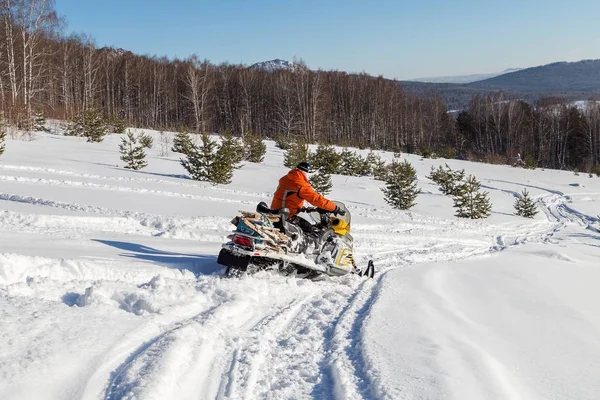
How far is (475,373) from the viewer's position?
12.4ft

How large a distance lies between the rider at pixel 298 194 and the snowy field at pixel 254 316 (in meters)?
1.11

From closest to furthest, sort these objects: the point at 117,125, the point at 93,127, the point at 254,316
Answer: the point at 254,316, the point at 93,127, the point at 117,125

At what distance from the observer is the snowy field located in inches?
Result: 137

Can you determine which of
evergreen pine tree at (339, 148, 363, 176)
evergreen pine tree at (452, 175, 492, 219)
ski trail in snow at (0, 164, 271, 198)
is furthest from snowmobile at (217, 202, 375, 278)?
evergreen pine tree at (339, 148, 363, 176)

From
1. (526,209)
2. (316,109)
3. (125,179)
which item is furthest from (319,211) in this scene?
(316,109)

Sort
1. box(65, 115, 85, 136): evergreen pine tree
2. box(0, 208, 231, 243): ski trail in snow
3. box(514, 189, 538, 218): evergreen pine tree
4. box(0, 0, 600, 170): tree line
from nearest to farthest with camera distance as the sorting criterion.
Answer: box(0, 208, 231, 243): ski trail in snow
box(514, 189, 538, 218): evergreen pine tree
box(65, 115, 85, 136): evergreen pine tree
box(0, 0, 600, 170): tree line

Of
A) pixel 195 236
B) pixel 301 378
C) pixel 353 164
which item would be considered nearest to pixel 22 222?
pixel 195 236

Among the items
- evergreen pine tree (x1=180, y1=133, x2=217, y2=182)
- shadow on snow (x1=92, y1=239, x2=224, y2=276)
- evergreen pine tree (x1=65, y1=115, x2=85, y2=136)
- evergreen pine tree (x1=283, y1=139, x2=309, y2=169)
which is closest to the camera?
shadow on snow (x1=92, y1=239, x2=224, y2=276)

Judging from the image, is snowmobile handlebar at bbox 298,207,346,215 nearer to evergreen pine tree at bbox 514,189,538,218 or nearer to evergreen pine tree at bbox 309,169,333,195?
evergreen pine tree at bbox 309,169,333,195

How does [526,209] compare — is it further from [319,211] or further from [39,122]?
[39,122]

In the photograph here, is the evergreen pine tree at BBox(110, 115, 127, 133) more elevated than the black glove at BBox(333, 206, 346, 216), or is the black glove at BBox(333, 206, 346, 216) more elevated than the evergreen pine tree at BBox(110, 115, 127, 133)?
the evergreen pine tree at BBox(110, 115, 127, 133)

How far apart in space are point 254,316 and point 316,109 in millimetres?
52911

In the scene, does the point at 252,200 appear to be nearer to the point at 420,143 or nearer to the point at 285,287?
the point at 285,287

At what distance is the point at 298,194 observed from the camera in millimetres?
6930
